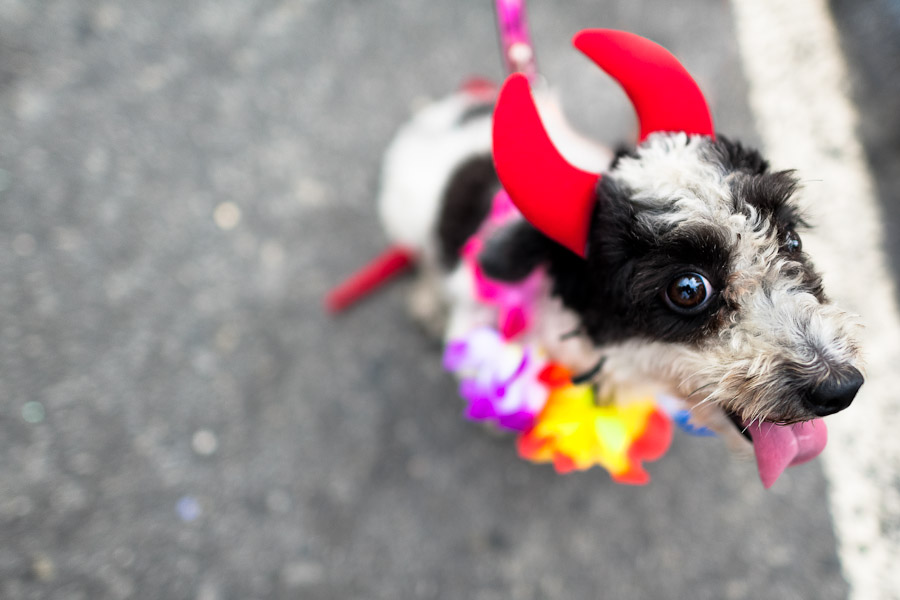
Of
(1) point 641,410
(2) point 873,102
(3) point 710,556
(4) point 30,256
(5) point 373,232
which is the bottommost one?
(3) point 710,556

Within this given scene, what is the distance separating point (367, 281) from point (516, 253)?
0.91 m

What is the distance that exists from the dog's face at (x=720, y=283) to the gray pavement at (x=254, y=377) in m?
0.95

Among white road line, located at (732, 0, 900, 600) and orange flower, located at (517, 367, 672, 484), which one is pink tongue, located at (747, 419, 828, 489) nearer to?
orange flower, located at (517, 367, 672, 484)

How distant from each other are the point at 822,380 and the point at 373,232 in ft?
4.87

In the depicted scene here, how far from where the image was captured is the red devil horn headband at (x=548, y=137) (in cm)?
84

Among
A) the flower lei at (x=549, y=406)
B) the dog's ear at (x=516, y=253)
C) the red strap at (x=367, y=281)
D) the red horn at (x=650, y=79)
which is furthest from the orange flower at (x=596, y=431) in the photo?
the red strap at (x=367, y=281)

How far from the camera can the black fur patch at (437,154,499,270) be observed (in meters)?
1.41

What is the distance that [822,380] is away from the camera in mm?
839

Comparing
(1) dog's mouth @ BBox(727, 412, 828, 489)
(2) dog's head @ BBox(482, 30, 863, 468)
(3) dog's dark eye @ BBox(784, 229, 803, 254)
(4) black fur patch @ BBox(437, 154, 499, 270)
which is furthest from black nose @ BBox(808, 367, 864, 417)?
(4) black fur patch @ BBox(437, 154, 499, 270)

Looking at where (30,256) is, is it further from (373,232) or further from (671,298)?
(671,298)

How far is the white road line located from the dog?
0.92 meters

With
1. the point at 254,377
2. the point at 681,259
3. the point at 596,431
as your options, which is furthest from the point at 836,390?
the point at 254,377

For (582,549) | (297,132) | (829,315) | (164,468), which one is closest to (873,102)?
(829,315)

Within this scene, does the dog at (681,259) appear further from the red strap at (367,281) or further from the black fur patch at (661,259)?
the red strap at (367,281)
